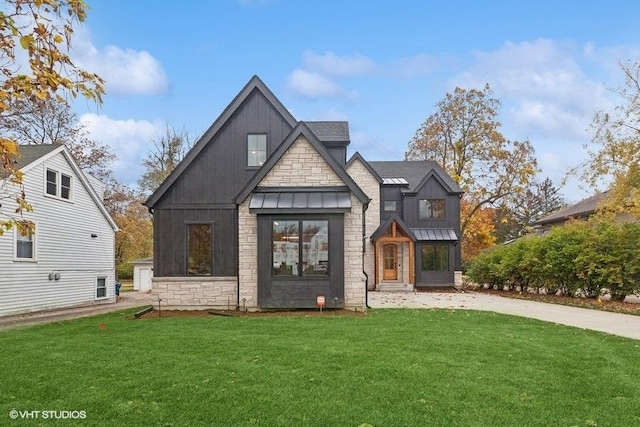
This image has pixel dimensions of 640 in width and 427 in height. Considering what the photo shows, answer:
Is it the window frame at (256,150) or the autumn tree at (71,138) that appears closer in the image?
the window frame at (256,150)

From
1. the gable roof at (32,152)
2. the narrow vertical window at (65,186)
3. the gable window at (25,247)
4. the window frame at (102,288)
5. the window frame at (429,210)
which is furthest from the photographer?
the window frame at (429,210)

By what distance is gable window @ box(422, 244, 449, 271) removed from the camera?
2555cm

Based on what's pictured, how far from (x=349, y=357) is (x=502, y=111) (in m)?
30.2

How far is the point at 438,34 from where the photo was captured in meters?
15.1

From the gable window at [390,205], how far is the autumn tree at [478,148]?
8.26 m

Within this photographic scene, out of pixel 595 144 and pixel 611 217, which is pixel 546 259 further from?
pixel 595 144

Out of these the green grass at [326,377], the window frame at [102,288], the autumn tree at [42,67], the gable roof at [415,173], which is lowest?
the window frame at [102,288]

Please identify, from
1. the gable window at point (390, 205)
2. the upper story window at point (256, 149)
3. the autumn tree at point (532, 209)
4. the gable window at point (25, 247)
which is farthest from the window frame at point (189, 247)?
the autumn tree at point (532, 209)

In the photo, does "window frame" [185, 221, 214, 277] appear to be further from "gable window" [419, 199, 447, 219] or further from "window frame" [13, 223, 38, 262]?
"gable window" [419, 199, 447, 219]

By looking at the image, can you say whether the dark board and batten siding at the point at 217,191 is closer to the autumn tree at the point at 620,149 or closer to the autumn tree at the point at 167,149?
the autumn tree at the point at 620,149

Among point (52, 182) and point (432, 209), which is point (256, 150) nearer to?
point (52, 182)

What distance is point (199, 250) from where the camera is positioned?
14.4 m

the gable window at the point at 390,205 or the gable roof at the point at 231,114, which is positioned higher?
the gable roof at the point at 231,114

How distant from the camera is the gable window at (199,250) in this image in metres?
14.2
